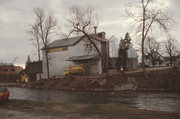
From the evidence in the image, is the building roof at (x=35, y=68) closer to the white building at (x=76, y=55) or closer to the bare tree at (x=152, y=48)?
the white building at (x=76, y=55)

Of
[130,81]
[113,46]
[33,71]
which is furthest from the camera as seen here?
[33,71]

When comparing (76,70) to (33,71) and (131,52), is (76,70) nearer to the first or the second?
(131,52)

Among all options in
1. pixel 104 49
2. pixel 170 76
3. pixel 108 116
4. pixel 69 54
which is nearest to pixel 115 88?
pixel 170 76

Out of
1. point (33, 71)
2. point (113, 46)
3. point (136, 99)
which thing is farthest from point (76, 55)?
point (136, 99)

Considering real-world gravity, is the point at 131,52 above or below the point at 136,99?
above

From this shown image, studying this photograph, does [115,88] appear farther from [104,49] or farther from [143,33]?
[104,49]

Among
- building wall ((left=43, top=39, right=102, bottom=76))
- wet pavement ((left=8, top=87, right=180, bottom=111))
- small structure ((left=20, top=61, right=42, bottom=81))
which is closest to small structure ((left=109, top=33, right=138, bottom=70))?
building wall ((left=43, top=39, right=102, bottom=76))

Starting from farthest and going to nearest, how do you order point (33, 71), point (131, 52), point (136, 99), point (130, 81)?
point (33, 71) < point (131, 52) < point (130, 81) < point (136, 99)

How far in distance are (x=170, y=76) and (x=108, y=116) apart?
25.1m

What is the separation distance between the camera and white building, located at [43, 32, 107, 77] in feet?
178

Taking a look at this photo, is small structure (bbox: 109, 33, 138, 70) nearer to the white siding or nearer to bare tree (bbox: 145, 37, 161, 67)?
the white siding

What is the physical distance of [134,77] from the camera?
134 ft

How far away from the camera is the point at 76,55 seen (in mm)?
57938

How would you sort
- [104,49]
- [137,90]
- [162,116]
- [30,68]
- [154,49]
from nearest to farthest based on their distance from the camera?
[162,116] → [137,90] → [104,49] → [30,68] → [154,49]
